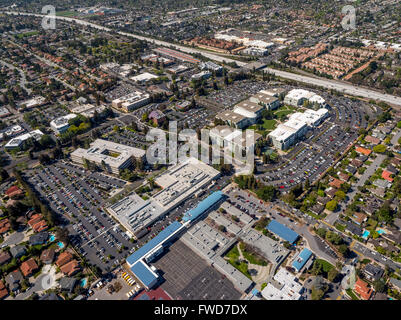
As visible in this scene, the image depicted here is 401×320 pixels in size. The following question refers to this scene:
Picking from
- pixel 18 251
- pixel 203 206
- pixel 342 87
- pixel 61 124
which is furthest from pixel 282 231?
pixel 342 87

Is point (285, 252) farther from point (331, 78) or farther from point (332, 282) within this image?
point (331, 78)

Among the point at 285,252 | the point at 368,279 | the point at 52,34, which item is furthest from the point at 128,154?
the point at 52,34

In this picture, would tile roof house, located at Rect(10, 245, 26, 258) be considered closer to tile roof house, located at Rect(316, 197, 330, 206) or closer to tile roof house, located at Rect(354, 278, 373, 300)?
tile roof house, located at Rect(354, 278, 373, 300)

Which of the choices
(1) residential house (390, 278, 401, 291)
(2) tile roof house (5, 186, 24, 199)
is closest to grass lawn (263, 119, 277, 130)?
(1) residential house (390, 278, 401, 291)

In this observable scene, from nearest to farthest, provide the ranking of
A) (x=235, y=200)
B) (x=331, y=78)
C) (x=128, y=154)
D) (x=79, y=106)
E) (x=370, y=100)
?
(x=235, y=200) < (x=128, y=154) < (x=370, y=100) < (x=79, y=106) < (x=331, y=78)

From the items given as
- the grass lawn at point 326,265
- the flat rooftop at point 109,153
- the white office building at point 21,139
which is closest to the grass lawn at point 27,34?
the white office building at point 21,139
